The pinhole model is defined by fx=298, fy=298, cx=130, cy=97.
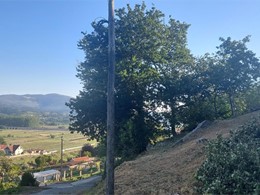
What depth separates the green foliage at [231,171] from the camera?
4.96 meters

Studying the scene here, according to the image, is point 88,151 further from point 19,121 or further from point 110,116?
point 19,121

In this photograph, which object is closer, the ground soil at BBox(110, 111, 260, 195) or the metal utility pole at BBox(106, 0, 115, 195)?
the metal utility pole at BBox(106, 0, 115, 195)

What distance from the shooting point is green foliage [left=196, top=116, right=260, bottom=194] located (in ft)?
16.3

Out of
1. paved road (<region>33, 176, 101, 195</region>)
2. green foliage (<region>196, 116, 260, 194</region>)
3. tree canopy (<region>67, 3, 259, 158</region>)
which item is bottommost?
paved road (<region>33, 176, 101, 195</region>)

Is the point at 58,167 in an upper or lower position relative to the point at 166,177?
lower

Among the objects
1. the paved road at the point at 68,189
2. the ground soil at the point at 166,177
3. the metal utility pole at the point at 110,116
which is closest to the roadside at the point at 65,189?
the paved road at the point at 68,189

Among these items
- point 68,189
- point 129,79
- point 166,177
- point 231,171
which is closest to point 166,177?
point 166,177

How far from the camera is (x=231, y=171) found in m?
5.53

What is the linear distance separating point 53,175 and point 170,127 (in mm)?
18678

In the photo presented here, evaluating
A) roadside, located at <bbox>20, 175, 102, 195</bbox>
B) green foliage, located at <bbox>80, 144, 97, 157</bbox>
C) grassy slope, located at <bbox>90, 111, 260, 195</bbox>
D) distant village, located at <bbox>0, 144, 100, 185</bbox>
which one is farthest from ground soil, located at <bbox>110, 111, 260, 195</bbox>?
green foliage, located at <bbox>80, 144, 97, 157</bbox>

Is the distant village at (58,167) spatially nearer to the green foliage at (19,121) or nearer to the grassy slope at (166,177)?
the grassy slope at (166,177)

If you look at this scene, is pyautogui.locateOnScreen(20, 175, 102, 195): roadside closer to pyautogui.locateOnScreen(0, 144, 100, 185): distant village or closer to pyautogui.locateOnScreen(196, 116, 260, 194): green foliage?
pyautogui.locateOnScreen(0, 144, 100, 185): distant village

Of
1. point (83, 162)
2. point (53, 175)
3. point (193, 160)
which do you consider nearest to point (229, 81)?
point (193, 160)

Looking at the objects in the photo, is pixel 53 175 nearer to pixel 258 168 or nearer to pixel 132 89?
pixel 132 89
